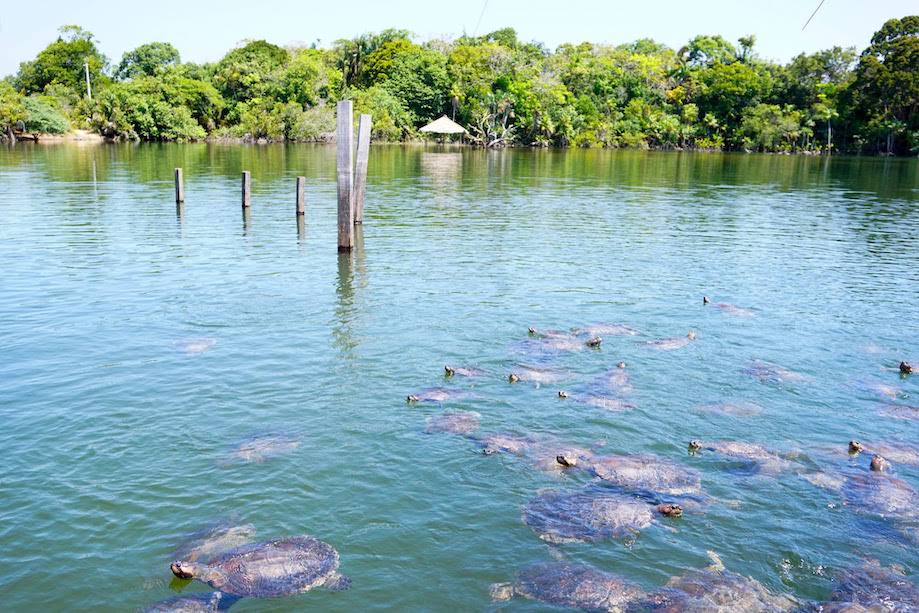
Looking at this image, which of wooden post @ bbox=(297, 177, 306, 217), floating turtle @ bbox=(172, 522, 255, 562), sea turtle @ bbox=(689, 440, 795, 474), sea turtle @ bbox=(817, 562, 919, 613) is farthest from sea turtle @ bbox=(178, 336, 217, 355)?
wooden post @ bbox=(297, 177, 306, 217)

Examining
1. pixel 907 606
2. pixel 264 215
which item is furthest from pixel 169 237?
pixel 907 606

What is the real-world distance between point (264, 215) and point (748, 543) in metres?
29.6

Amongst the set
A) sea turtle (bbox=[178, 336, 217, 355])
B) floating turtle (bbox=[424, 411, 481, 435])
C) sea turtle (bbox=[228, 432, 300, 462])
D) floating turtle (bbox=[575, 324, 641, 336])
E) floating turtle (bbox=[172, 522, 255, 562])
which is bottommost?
floating turtle (bbox=[172, 522, 255, 562])

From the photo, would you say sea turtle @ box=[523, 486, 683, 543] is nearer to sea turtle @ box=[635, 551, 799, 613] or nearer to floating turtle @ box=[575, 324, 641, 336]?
sea turtle @ box=[635, 551, 799, 613]

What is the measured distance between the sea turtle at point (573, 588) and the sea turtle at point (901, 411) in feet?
26.1

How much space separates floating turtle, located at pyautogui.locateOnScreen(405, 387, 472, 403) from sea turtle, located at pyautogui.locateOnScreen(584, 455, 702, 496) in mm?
3324

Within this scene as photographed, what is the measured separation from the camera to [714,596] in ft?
27.4

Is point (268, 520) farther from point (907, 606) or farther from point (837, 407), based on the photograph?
point (837, 407)

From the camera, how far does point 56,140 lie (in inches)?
3401

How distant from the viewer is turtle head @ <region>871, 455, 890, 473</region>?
11.4 meters

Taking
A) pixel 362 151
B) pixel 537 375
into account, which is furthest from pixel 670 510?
pixel 362 151

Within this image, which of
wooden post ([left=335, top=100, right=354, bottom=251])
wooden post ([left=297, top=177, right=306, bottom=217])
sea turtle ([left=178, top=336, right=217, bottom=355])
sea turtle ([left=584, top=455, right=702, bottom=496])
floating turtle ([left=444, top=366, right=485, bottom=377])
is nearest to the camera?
sea turtle ([left=584, top=455, right=702, bottom=496])

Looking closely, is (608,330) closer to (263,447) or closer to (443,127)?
(263,447)

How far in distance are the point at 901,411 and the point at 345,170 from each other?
17208 millimetres
